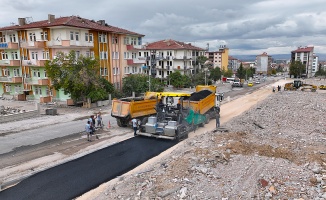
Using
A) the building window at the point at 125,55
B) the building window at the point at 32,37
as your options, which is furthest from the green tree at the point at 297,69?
the building window at the point at 32,37

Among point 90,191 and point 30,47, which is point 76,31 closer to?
point 30,47

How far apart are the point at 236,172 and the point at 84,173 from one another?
19.2 ft

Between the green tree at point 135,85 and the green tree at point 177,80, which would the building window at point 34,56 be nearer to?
the green tree at point 135,85

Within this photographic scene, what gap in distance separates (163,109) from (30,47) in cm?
2094

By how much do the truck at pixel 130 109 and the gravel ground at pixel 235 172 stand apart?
579 cm

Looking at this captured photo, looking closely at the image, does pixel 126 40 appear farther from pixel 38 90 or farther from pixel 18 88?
pixel 18 88

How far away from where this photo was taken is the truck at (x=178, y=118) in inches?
615

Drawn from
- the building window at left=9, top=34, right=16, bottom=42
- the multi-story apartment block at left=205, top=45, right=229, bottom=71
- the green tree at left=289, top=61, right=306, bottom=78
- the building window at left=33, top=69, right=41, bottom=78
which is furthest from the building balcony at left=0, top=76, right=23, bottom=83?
the green tree at left=289, top=61, right=306, bottom=78

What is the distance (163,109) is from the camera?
1736cm

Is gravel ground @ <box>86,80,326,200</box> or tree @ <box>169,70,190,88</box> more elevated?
tree @ <box>169,70,190,88</box>

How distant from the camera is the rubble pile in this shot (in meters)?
8.26

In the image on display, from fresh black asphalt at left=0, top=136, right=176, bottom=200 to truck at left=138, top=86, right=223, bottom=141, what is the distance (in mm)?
866

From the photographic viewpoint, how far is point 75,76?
25422 mm

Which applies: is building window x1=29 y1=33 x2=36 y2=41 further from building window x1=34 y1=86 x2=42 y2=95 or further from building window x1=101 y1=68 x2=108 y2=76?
building window x1=101 y1=68 x2=108 y2=76
